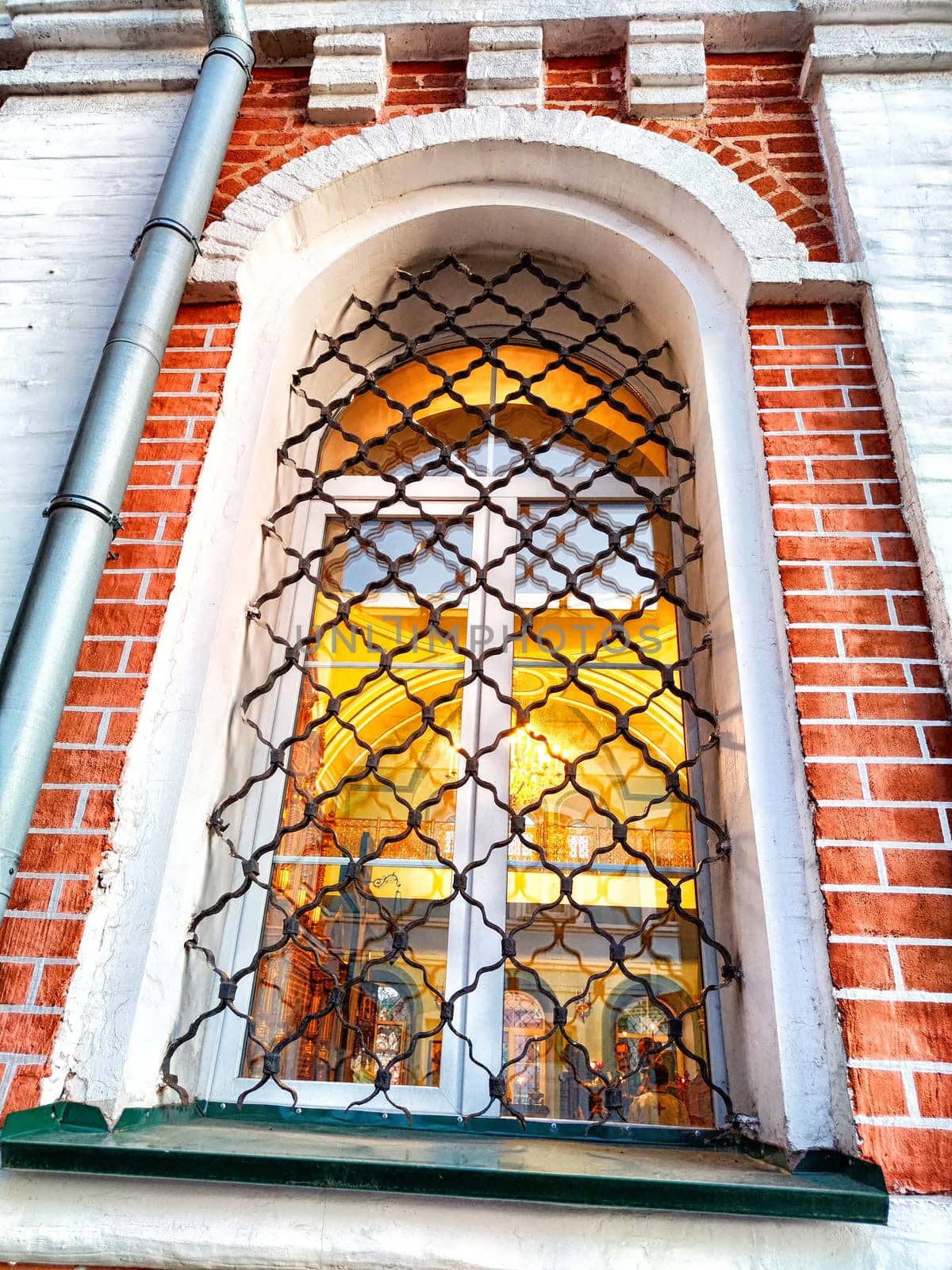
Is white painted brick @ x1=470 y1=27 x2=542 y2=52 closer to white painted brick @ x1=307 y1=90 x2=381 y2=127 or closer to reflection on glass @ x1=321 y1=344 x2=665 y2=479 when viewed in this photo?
white painted brick @ x1=307 y1=90 x2=381 y2=127

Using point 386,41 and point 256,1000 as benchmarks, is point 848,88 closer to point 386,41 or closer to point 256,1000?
point 386,41

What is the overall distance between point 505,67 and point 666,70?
0.51m

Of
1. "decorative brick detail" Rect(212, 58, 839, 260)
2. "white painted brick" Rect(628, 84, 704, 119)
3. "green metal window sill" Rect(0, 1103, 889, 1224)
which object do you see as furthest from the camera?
"white painted brick" Rect(628, 84, 704, 119)

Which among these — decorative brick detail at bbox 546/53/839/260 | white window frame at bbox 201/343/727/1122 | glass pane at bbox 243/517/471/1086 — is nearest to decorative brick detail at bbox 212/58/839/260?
decorative brick detail at bbox 546/53/839/260

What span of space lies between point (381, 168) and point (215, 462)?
1154 mm

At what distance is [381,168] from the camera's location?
8.84 feet

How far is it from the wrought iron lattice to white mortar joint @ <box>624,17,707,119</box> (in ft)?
1.91

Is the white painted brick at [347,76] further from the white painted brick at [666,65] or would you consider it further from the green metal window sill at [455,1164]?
the green metal window sill at [455,1164]

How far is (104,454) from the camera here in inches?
80.4

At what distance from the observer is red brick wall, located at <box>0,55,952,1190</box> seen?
5.09 feet

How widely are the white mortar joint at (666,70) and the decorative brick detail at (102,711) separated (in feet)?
4.73

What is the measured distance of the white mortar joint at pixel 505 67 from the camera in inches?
109

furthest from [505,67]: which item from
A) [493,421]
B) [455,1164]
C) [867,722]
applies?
[455,1164]

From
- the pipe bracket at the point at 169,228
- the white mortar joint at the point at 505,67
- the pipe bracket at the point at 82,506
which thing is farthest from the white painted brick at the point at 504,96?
the pipe bracket at the point at 82,506
